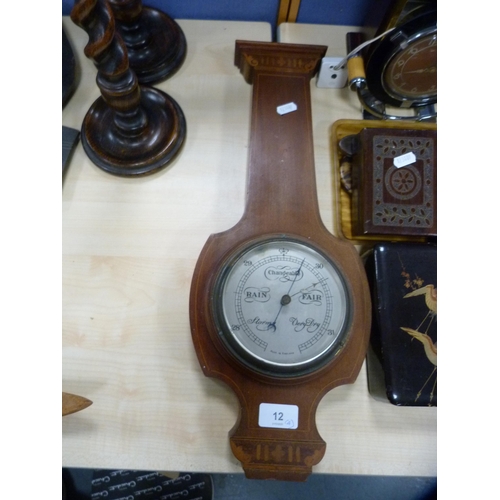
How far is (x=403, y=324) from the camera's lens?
664mm

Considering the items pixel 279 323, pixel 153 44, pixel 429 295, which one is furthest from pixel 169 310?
pixel 153 44

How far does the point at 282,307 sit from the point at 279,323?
0.09 feet

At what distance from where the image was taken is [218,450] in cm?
67

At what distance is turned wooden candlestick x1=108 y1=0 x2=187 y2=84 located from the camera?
0.82 m

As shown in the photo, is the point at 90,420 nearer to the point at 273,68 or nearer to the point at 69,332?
the point at 69,332

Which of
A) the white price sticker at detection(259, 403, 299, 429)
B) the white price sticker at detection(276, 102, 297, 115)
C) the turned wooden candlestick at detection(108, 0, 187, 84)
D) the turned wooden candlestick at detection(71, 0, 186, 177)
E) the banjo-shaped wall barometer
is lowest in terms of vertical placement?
the white price sticker at detection(259, 403, 299, 429)

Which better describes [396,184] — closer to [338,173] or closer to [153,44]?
[338,173]

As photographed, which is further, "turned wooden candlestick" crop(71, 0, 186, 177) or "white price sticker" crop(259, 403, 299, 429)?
"turned wooden candlestick" crop(71, 0, 186, 177)

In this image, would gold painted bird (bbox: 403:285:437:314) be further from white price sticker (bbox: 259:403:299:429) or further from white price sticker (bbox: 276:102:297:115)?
white price sticker (bbox: 276:102:297:115)

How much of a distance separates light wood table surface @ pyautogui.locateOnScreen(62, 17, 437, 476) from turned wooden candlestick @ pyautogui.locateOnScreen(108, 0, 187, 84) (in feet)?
0.10

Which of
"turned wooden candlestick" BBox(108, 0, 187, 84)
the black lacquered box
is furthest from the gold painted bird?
"turned wooden candlestick" BBox(108, 0, 187, 84)

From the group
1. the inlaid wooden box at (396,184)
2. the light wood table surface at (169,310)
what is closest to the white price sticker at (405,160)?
the inlaid wooden box at (396,184)

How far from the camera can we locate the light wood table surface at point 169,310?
0.67 meters

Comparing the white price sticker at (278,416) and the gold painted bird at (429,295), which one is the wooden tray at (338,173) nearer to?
the gold painted bird at (429,295)
